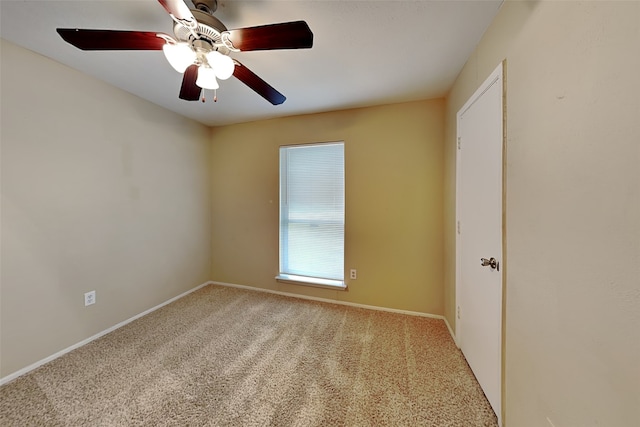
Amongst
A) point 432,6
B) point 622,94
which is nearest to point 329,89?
point 432,6

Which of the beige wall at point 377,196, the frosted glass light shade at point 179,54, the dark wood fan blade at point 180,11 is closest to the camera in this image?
the dark wood fan blade at point 180,11

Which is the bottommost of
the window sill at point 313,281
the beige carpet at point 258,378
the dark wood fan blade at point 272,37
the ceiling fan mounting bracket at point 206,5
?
the beige carpet at point 258,378

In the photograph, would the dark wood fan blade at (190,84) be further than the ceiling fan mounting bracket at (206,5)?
Yes

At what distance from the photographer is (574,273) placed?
800mm

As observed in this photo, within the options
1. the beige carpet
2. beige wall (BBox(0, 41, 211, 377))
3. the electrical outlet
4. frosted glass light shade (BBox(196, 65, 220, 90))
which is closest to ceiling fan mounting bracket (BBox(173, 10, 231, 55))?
frosted glass light shade (BBox(196, 65, 220, 90))

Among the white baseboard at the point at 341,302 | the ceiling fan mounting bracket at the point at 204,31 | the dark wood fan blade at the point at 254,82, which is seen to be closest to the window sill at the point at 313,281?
the white baseboard at the point at 341,302

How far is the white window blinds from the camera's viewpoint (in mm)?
2828

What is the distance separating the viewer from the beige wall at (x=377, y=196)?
2.44 meters

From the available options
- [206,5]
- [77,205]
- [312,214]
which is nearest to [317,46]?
[206,5]

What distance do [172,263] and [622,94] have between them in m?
3.70

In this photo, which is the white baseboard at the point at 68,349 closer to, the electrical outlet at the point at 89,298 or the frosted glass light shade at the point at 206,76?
the electrical outlet at the point at 89,298

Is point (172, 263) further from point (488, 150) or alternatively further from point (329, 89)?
point (488, 150)

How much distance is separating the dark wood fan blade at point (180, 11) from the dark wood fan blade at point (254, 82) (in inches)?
11.0

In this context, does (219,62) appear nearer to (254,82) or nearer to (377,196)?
(254,82)
